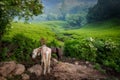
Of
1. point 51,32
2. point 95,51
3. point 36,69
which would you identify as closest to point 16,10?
point 36,69

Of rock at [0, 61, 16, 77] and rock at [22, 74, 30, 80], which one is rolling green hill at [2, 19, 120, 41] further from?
rock at [22, 74, 30, 80]

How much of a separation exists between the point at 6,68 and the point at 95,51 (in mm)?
12162

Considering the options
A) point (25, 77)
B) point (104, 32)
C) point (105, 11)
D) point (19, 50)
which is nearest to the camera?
point (25, 77)

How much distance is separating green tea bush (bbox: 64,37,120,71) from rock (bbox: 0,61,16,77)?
9344mm

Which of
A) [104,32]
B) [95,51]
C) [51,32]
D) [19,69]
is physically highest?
[51,32]

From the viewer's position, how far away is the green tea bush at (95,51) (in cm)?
2727

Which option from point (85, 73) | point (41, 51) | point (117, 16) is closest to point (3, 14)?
point (41, 51)

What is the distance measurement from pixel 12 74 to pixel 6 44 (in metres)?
5.80

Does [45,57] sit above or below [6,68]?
above

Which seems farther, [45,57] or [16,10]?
[45,57]

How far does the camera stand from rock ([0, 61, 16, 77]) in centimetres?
1875

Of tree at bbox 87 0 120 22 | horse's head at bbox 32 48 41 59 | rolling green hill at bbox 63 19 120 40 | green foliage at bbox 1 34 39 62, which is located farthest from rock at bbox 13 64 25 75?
tree at bbox 87 0 120 22

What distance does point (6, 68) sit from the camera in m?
19.0

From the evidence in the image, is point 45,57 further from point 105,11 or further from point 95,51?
point 105,11
